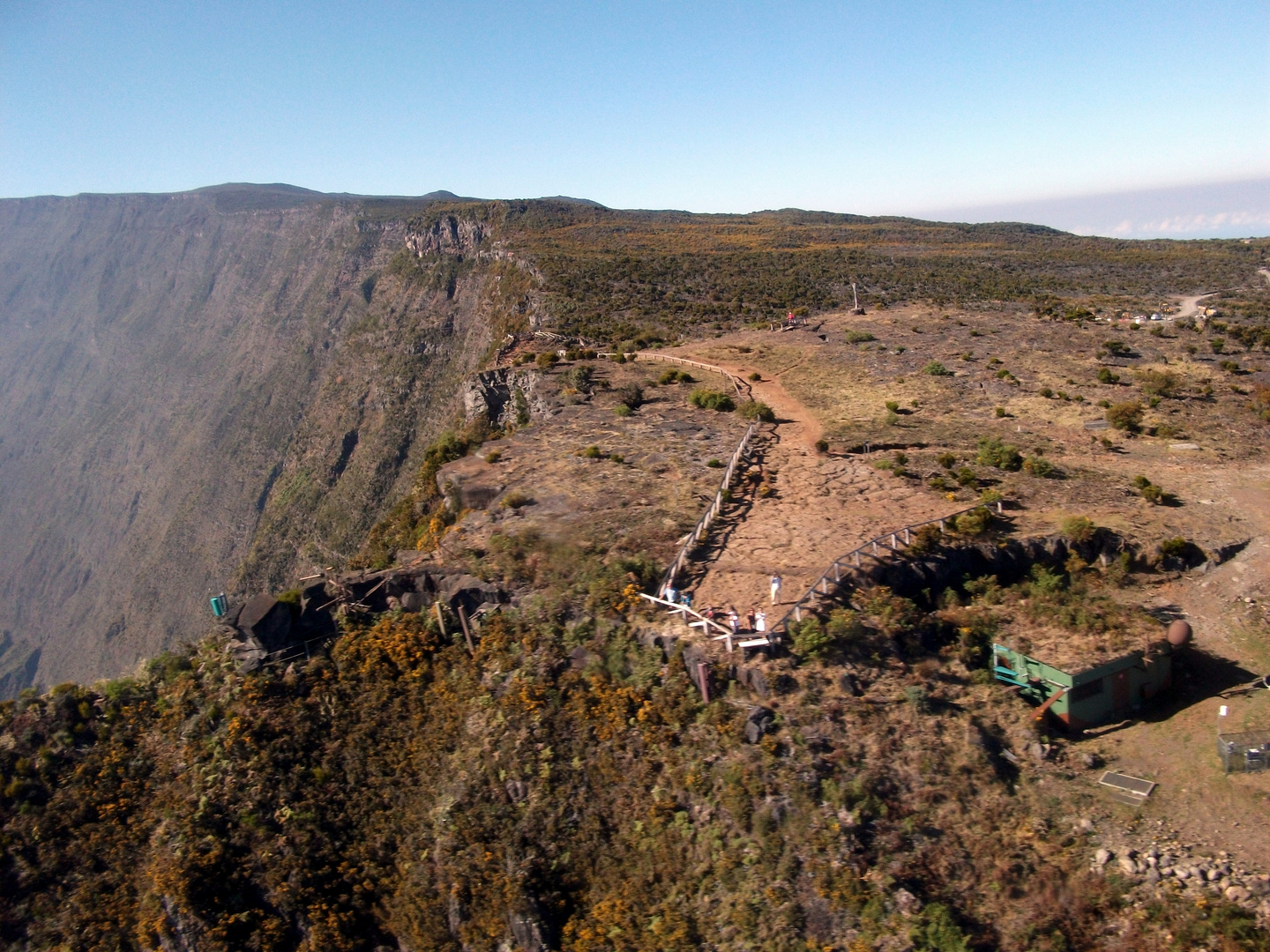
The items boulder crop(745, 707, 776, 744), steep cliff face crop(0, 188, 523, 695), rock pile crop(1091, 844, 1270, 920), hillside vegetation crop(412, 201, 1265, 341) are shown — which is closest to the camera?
rock pile crop(1091, 844, 1270, 920)

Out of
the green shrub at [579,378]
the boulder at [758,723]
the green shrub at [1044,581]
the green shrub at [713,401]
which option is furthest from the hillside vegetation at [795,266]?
the boulder at [758,723]

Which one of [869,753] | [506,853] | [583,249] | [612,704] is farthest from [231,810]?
[583,249]

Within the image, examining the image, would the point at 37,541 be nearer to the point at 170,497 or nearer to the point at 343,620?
the point at 170,497

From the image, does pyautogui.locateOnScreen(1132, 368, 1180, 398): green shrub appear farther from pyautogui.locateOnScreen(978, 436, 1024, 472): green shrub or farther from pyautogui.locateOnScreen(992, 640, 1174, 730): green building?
pyautogui.locateOnScreen(992, 640, 1174, 730): green building

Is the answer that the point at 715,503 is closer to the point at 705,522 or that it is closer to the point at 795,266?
the point at 705,522

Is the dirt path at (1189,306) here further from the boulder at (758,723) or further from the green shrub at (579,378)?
the boulder at (758,723)

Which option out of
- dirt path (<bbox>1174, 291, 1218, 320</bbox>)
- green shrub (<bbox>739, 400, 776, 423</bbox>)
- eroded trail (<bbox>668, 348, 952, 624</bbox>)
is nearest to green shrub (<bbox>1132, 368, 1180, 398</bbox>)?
eroded trail (<bbox>668, 348, 952, 624</bbox>)
